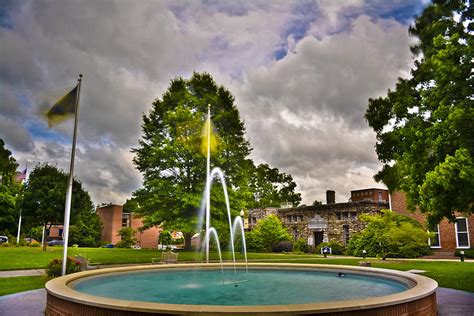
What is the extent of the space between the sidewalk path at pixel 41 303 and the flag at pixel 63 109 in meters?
6.57

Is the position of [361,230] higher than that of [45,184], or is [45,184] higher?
[45,184]

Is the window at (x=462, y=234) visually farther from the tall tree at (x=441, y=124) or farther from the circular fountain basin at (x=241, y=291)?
the circular fountain basin at (x=241, y=291)

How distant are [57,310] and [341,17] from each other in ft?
56.4

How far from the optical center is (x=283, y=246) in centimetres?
4519

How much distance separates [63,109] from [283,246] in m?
34.2

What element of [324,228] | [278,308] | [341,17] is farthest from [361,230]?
[278,308]

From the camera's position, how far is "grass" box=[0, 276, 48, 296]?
13328 mm

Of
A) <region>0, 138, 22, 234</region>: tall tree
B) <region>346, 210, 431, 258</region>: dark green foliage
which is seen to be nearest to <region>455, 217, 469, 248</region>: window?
<region>346, 210, 431, 258</region>: dark green foliage

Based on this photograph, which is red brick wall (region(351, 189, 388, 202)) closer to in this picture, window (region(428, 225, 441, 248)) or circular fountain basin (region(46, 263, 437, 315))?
window (region(428, 225, 441, 248))

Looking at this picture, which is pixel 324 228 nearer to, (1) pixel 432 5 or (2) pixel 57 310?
(1) pixel 432 5

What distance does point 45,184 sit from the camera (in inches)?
1570

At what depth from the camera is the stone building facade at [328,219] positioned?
4322cm

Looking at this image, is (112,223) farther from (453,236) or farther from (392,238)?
(453,236)

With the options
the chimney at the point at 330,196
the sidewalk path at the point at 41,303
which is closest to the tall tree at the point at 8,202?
the chimney at the point at 330,196
